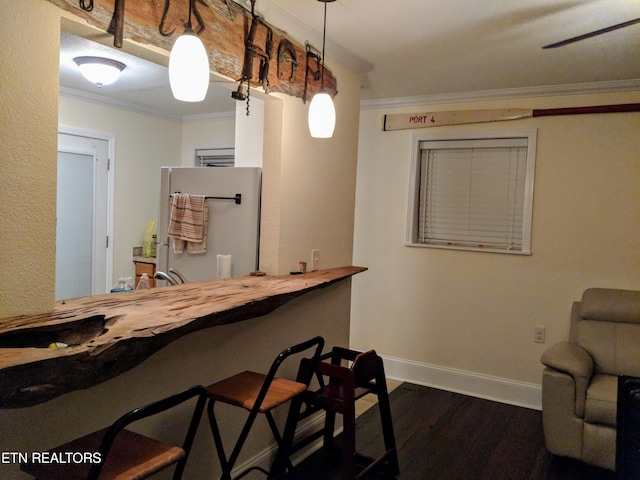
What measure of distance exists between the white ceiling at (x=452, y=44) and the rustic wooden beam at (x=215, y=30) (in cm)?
10

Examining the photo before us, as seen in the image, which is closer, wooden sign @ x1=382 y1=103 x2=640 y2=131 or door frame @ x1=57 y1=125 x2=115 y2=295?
wooden sign @ x1=382 y1=103 x2=640 y2=131

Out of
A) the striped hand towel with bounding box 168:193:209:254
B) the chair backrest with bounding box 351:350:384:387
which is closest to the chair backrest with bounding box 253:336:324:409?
the chair backrest with bounding box 351:350:384:387

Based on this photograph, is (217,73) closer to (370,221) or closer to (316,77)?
(316,77)

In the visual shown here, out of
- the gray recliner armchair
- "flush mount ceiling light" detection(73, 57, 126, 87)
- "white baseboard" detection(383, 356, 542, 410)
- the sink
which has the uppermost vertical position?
"flush mount ceiling light" detection(73, 57, 126, 87)

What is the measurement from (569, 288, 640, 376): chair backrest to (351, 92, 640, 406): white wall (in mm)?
209

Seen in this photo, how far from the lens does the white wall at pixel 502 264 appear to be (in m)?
3.44

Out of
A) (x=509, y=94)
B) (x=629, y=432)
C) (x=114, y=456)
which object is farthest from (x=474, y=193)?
(x=114, y=456)

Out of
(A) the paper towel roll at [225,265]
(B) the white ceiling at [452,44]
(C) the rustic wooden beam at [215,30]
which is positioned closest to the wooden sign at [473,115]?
(B) the white ceiling at [452,44]

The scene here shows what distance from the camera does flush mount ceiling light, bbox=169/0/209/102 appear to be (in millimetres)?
1483

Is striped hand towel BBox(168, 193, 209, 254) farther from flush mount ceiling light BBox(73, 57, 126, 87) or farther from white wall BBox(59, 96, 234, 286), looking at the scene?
white wall BBox(59, 96, 234, 286)

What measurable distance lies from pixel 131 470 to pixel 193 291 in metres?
0.82

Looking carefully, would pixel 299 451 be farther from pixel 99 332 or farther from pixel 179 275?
pixel 99 332

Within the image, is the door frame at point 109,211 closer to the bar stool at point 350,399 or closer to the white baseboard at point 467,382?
the white baseboard at point 467,382

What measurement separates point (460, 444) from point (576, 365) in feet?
2.73
